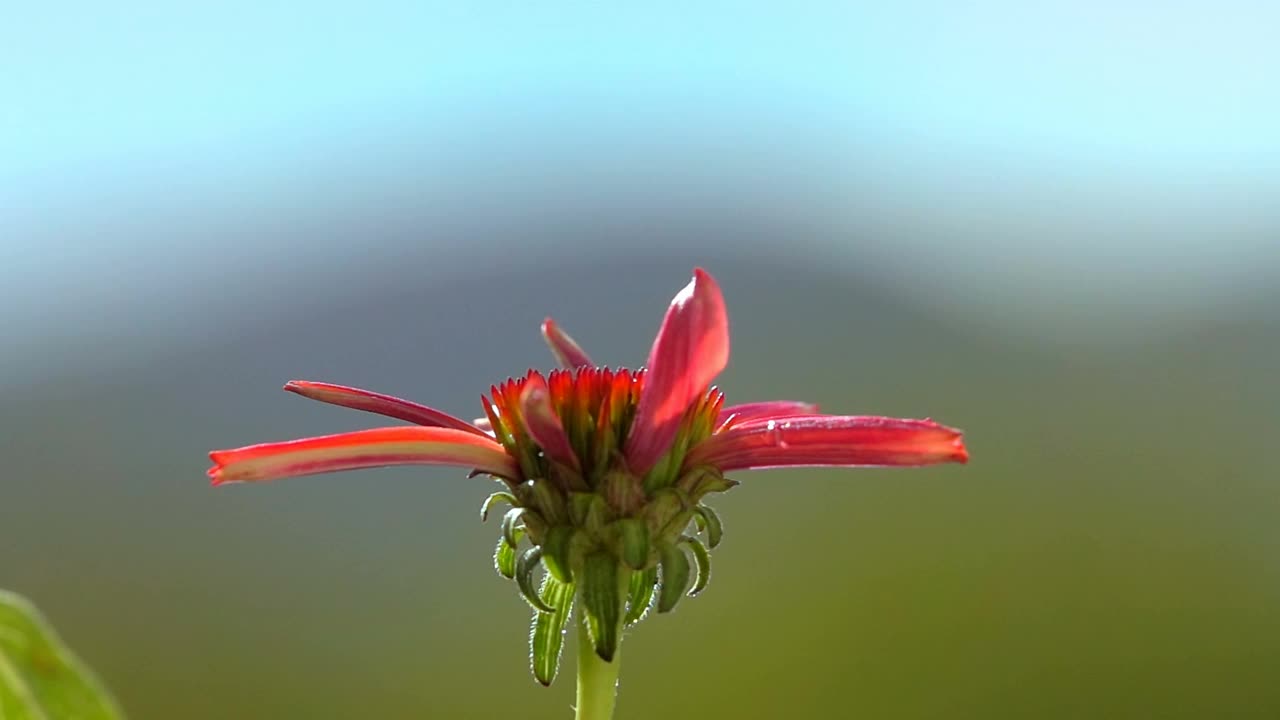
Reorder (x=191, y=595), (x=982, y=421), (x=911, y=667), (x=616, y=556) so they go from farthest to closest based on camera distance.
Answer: (x=982, y=421) < (x=191, y=595) < (x=911, y=667) < (x=616, y=556)

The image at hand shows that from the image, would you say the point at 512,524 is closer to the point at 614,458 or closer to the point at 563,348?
the point at 614,458

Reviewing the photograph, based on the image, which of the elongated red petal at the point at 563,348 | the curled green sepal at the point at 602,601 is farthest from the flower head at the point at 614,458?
the elongated red petal at the point at 563,348

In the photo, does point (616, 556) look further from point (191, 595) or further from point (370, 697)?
point (191, 595)

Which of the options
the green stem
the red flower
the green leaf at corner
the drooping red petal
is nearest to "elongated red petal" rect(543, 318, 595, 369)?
the red flower

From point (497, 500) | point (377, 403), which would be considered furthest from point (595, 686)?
point (377, 403)

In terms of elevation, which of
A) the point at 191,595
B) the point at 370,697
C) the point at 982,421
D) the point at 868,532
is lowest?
the point at 370,697

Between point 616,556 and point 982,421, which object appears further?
point 982,421

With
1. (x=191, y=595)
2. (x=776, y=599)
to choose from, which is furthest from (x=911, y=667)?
(x=191, y=595)
